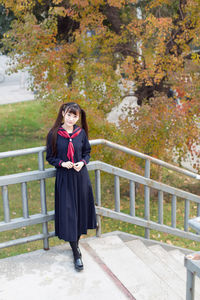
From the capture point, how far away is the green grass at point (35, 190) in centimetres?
773

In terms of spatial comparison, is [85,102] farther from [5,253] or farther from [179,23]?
[5,253]

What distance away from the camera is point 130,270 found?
404 cm

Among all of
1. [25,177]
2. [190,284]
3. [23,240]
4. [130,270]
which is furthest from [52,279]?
[190,284]

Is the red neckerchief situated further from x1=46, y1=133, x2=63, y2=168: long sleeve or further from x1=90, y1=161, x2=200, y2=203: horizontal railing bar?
x1=90, y1=161, x2=200, y2=203: horizontal railing bar

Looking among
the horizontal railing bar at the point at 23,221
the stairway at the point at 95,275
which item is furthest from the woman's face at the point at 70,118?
the stairway at the point at 95,275

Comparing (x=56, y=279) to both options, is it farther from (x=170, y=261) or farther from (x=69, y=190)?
(x=170, y=261)

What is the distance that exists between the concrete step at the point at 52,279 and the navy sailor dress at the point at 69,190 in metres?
0.28

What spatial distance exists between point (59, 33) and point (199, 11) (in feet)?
11.4

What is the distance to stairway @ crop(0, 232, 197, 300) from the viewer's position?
3613mm

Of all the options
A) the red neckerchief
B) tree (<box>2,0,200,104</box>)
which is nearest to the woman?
the red neckerchief

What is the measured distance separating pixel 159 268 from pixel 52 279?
1238 millimetres

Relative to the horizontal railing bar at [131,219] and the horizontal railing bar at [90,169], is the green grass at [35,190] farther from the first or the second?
the horizontal railing bar at [90,169]

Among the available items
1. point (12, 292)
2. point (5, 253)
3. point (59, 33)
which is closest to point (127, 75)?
point (59, 33)

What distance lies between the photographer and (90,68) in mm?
8375
